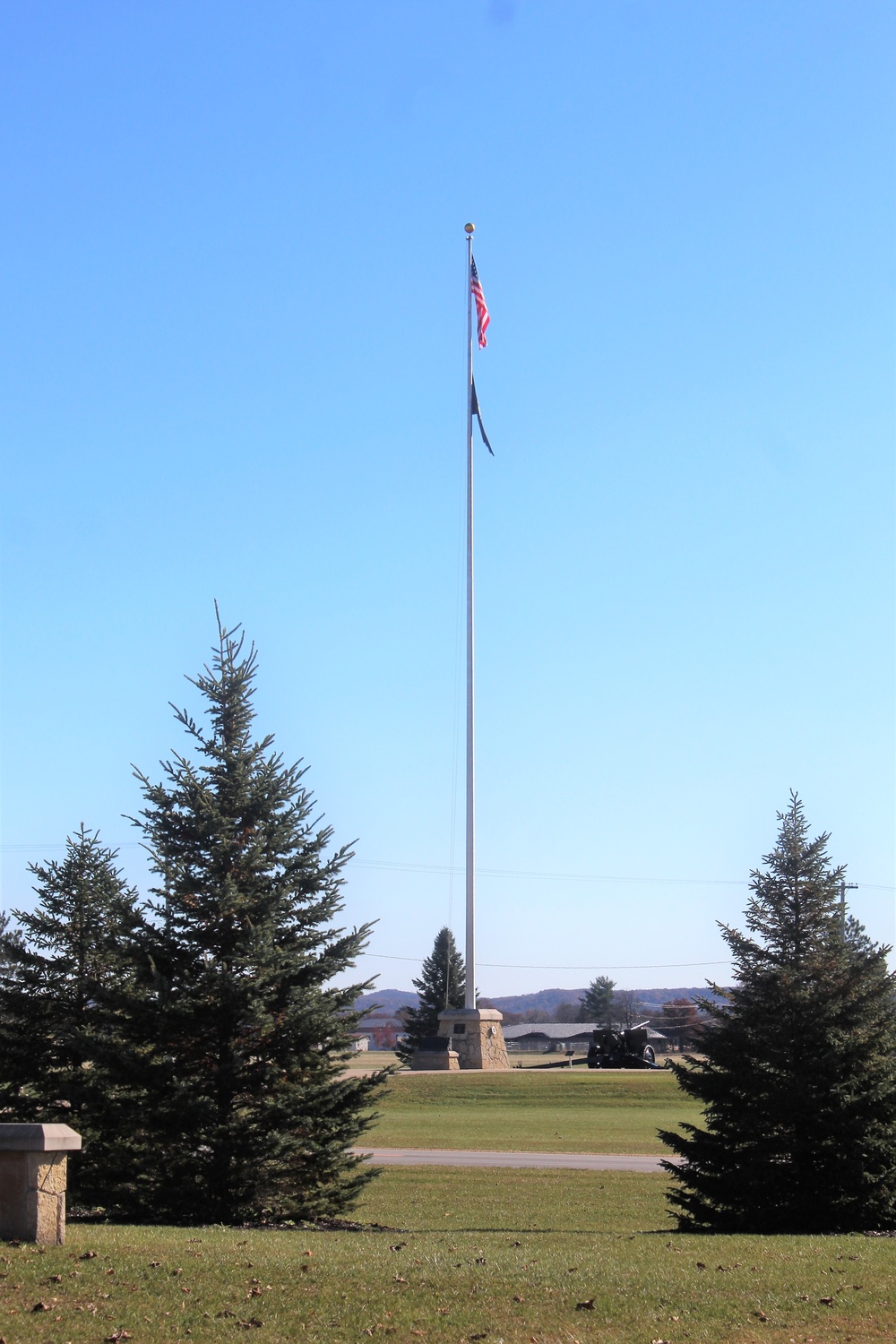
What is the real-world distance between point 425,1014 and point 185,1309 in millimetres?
72197

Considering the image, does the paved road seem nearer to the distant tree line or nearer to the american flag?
the distant tree line

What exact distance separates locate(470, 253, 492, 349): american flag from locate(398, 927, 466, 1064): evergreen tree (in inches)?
1763

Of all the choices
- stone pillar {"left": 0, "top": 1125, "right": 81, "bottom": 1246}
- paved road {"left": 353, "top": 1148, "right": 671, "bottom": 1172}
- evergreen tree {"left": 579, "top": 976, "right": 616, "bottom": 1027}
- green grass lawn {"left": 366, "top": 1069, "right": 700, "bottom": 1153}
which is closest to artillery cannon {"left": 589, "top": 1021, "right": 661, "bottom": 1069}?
green grass lawn {"left": 366, "top": 1069, "right": 700, "bottom": 1153}

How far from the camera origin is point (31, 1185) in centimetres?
944

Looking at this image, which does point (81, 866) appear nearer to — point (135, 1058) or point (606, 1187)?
point (135, 1058)

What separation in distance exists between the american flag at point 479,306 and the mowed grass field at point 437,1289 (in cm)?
4048

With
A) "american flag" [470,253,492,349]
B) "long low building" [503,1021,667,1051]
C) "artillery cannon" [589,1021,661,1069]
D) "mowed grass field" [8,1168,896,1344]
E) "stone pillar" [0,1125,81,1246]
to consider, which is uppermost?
"american flag" [470,253,492,349]

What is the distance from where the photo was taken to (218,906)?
1392 centimetres

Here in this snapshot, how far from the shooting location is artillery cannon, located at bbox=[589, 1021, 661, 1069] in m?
49.8

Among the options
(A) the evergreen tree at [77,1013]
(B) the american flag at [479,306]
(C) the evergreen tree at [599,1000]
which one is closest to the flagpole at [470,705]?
(B) the american flag at [479,306]

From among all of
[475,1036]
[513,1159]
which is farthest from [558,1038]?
[513,1159]

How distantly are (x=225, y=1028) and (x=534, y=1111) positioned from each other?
2468 cm

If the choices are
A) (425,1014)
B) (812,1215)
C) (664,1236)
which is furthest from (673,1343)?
(425,1014)

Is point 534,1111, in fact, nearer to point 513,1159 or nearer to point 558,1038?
point 513,1159
